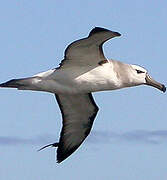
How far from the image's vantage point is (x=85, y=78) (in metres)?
22.5

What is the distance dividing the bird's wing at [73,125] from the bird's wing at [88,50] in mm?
3068

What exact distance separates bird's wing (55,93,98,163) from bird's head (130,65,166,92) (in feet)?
6.25

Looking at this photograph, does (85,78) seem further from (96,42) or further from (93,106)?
(93,106)

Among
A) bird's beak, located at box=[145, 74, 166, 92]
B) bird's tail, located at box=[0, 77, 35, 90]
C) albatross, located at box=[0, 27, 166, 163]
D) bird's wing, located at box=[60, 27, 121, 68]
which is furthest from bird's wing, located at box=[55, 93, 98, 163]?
bird's tail, located at box=[0, 77, 35, 90]

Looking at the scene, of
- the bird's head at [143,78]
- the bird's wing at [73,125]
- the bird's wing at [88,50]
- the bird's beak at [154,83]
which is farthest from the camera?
the bird's wing at [73,125]

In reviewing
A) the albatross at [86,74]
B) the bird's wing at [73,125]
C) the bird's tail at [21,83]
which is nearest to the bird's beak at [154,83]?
the albatross at [86,74]

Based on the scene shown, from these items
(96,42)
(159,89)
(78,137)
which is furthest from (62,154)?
(96,42)

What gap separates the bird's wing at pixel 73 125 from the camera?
2564 centimetres

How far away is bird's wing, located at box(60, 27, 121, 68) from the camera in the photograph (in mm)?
21562

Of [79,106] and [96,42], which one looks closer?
[96,42]

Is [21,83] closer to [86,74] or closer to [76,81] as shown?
[76,81]

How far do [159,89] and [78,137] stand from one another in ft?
9.22

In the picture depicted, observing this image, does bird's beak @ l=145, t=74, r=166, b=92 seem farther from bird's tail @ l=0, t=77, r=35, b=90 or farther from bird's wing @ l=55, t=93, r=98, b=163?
bird's tail @ l=0, t=77, r=35, b=90

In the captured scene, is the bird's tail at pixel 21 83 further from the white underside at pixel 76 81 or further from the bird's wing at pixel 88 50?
the bird's wing at pixel 88 50
